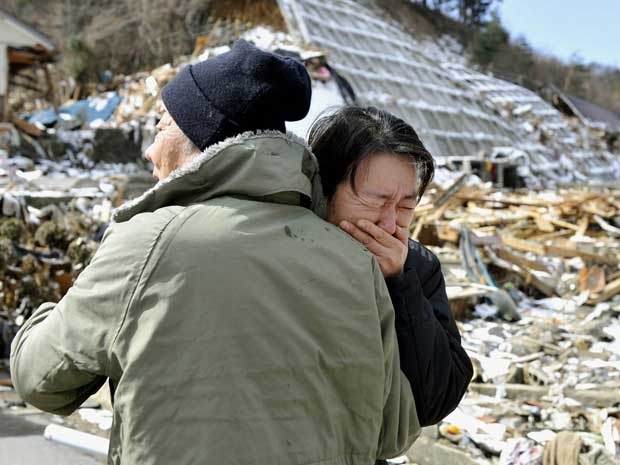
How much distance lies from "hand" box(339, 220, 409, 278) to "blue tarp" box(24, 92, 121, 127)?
2011 cm

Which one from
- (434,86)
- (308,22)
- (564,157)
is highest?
(308,22)

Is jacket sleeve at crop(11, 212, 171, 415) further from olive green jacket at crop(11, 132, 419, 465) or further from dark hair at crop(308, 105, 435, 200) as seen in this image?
dark hair at crop(308, 105, 435, 200)

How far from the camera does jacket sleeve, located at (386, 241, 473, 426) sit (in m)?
1.53

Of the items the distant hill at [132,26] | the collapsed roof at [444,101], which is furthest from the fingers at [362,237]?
the distant hill at [132,26]

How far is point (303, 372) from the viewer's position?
128 cm

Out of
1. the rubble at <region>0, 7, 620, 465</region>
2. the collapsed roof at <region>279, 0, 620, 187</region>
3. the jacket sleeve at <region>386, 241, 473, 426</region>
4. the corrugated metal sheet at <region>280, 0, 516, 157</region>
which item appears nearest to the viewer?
the jacket sleeve at <region>386, 241, 473, 426</region>

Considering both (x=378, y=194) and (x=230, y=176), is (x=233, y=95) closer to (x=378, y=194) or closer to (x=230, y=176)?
(x=230, y=176)

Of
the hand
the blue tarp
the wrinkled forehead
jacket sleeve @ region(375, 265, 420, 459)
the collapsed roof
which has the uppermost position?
the wrinkled forehead

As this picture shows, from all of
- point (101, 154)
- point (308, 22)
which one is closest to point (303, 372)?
point (101, 154)

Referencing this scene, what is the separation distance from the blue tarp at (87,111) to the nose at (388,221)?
20.1 metres

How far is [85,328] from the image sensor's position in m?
1.28

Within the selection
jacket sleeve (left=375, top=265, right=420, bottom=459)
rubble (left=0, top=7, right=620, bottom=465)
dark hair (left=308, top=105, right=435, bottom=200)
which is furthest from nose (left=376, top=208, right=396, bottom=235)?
rubble (left=0, top=7, right=620, bottom=465)

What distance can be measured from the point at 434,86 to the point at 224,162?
2744cm

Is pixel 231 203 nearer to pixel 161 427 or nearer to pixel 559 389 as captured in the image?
pixel 161 427
